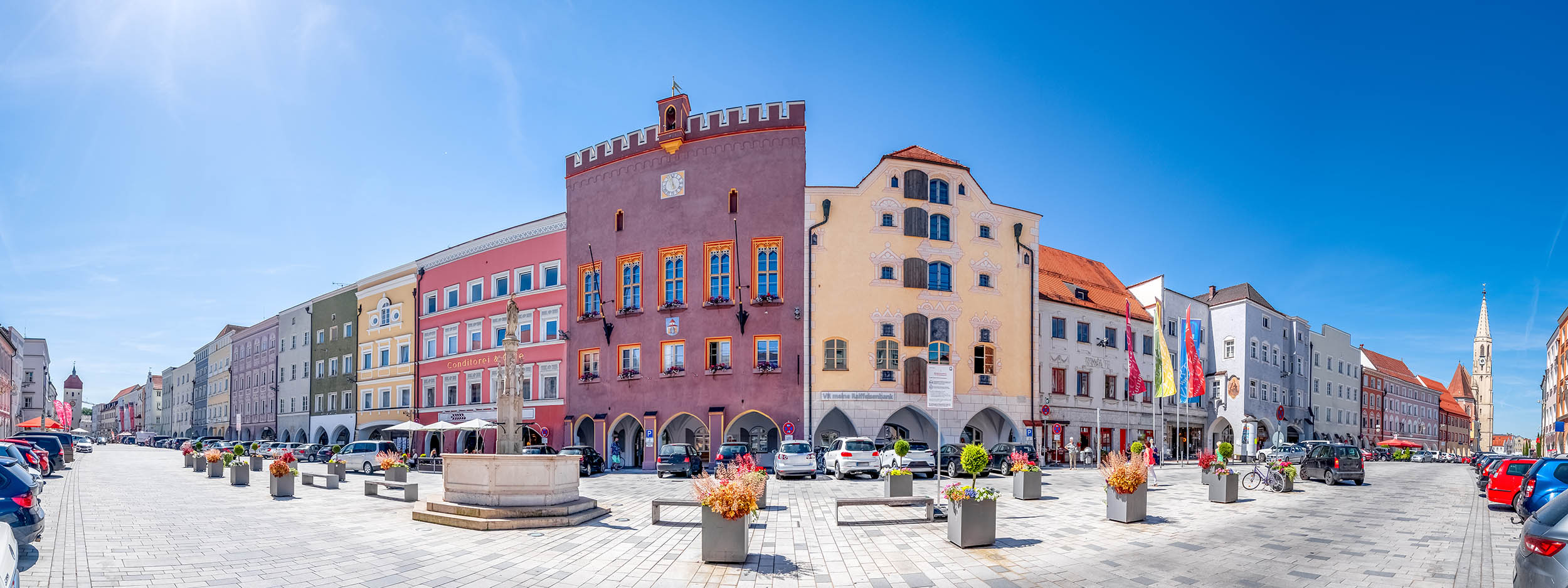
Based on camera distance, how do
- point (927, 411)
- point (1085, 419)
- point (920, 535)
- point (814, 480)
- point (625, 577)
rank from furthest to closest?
point (1085, 419), point (927, 411), point (814, 480), point (920, 535), point (625, 577)

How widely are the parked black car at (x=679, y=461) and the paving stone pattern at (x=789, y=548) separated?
33.9ft

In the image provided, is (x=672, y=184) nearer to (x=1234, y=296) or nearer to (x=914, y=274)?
(x=914, y=274)

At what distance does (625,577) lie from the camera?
11156 mm

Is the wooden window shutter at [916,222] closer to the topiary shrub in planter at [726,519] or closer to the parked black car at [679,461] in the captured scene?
the parked black car at [679,461]

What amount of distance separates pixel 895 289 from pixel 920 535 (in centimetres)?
2559

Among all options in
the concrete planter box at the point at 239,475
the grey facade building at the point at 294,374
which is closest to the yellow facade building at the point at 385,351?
the grey facade building at the point at 294,374

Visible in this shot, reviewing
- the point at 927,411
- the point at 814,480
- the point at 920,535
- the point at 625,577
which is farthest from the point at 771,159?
the point at 625,577

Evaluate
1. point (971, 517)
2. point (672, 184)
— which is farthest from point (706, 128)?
point (971, 517)

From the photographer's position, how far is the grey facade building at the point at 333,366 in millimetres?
60438

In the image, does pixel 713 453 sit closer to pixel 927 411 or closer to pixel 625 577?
pixel 927 411

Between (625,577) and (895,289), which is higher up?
(895,289)

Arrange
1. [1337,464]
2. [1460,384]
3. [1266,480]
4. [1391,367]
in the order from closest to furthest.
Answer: [1266,480] < [1337,464] < [1391,367] < [1460,384]

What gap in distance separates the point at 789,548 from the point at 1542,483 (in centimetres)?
1542

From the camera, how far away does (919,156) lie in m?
41.8
